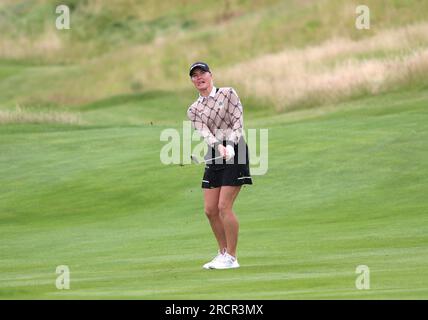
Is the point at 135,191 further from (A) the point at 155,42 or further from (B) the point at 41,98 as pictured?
(A) the point at 155,42

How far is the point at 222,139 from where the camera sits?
1345 cm

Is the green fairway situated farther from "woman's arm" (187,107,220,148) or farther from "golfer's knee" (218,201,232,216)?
"woman's arm" (187,107,220,148)

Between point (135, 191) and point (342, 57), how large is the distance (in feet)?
88.5

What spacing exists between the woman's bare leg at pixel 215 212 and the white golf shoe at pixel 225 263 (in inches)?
9.6

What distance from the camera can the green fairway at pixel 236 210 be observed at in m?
12.2

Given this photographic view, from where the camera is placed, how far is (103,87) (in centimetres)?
6131

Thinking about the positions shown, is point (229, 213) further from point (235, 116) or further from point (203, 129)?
point (235, 116)

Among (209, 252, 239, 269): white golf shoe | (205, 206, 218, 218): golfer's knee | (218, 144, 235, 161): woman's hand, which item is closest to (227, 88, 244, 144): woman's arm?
(218, 144, 235, 161): woman's hand

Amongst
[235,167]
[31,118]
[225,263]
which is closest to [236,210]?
[225,263]

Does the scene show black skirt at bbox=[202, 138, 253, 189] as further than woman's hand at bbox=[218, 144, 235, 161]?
Yes

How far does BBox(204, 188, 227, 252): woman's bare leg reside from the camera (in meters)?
13.7

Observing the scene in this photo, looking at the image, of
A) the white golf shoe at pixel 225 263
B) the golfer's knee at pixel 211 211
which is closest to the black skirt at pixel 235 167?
the golfer's knee at pixel 211 211

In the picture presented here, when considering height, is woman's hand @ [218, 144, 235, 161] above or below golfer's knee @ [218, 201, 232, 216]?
above
